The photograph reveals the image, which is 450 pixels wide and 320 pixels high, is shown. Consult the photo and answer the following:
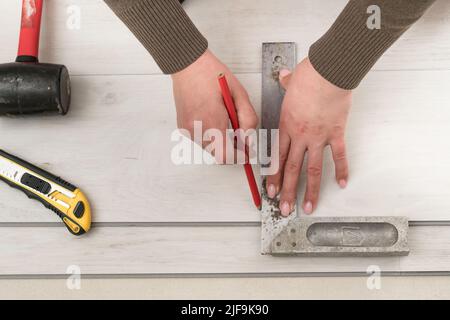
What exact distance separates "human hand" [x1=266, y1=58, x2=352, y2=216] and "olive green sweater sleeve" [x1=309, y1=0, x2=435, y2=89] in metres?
0.02

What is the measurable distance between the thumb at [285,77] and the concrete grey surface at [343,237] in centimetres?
24

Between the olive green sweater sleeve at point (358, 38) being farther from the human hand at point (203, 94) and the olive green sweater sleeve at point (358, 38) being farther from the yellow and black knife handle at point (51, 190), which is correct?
the yellow and black knife handle at point (51, 190)

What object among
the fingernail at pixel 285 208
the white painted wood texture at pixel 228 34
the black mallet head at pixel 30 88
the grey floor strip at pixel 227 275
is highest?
the white painted wood texture at pixel 228 34

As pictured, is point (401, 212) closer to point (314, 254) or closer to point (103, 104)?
point (314, 254)

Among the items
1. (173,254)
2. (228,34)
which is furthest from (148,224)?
(228,34)

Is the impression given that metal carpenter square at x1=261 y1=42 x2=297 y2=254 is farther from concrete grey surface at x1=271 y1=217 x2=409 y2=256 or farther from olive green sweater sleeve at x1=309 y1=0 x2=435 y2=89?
olive green sweater sleeve at x1=309 y1=0 x2=435 y2=89

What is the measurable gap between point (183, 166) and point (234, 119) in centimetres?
16

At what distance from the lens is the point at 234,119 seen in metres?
0.83

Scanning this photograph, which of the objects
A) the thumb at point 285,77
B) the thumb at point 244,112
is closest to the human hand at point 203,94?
the thumb at point 244,112

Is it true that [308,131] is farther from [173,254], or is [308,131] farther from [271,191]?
[173,254]

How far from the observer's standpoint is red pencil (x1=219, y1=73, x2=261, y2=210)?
81cm

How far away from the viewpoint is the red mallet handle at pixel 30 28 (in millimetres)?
957

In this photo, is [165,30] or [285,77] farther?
[285,77]

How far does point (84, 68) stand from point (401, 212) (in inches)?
25.9
